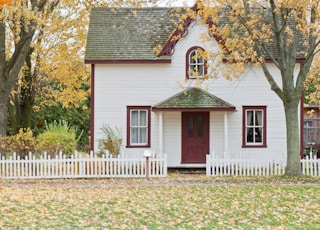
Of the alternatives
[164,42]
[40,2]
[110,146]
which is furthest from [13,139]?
[164,42]

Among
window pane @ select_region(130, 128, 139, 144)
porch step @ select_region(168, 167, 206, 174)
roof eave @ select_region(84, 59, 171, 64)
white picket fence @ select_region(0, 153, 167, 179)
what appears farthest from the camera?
window pane @ select_region(130, 128, 139, 144)

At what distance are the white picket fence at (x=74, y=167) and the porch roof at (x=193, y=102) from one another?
10.6 feet

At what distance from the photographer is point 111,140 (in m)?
23.6

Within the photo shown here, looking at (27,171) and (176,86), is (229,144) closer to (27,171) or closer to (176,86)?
(176,86)

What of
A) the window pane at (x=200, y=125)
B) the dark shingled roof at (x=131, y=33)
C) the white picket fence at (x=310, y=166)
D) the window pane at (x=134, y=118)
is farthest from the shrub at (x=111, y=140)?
the white picket fence at (x=310, y=166)

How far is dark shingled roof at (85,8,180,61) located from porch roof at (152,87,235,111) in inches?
76.2

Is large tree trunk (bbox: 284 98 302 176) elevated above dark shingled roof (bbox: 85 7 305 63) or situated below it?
below

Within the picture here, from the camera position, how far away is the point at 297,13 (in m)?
18.7

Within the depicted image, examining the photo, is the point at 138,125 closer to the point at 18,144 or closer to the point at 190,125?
the point at 190,125

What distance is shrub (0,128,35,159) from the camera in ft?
72.1

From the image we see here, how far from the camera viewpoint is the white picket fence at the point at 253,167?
818 inches

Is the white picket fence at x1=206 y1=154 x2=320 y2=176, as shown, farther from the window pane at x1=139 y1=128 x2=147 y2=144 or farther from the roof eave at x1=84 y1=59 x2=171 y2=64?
the roof eave at x1=84 y1=59 x2=171 y2=64

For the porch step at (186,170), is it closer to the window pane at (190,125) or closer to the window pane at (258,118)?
the window pane at (190,125)

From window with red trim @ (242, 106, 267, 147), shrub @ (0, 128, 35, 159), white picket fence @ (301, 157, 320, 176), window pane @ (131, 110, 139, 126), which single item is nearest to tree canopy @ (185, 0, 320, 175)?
white picket fence @ (301, 157, 320, 176)
